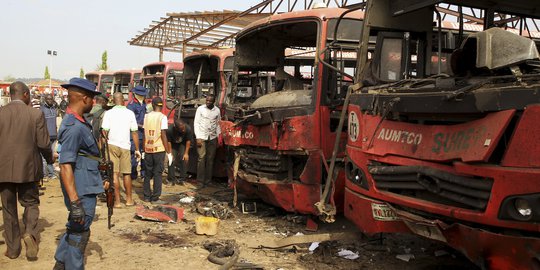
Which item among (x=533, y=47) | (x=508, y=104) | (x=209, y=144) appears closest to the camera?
(x=508, y=104)

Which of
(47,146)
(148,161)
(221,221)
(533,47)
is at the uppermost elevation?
(533,47)

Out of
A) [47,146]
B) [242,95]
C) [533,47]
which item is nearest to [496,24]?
[533,47]

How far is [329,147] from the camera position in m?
5.18

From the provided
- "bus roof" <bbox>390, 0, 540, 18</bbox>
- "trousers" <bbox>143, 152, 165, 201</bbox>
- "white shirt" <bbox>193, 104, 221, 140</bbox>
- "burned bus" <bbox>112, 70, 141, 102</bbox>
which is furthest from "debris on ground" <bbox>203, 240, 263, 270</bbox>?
"burned bus" <bbox>112, 70, 141, 102</bbox>

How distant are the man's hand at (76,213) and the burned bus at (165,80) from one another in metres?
7.11

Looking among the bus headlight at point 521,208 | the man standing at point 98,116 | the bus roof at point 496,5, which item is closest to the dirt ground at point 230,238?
the man standing at point 98,116

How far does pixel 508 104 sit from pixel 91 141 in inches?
124

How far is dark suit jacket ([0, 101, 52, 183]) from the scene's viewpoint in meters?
4.71

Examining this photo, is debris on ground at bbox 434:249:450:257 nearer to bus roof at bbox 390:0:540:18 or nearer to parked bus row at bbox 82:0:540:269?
parked bus row at bbox 82:0:540:269

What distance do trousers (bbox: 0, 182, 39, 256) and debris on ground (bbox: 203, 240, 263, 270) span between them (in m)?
1.88

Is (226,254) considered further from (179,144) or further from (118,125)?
(179,144)

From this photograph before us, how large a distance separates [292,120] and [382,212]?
6.48 feet

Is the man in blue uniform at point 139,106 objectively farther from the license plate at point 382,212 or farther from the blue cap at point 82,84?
the license plate at point 382,212

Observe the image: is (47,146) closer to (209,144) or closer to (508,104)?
(209,144)
